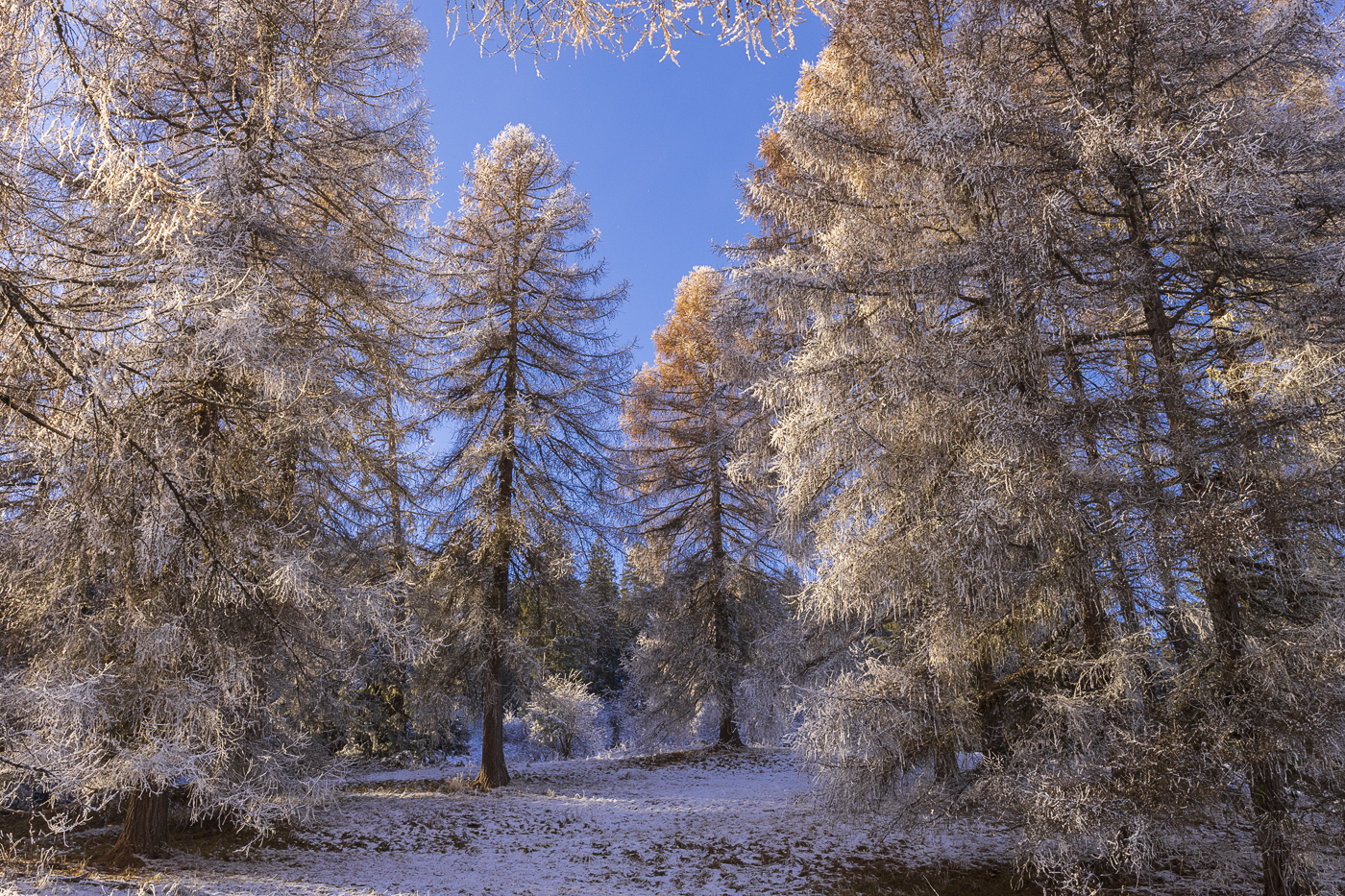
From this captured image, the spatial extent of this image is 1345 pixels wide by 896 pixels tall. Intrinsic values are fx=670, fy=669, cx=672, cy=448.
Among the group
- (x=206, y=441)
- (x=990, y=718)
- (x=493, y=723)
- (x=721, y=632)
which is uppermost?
(x=206, y=441)

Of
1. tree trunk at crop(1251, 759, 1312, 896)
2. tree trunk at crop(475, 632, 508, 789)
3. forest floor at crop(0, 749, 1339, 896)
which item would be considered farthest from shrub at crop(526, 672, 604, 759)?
tree trunk at crop(1251, 759, 1312, 896)

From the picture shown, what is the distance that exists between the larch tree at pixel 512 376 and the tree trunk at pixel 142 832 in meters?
4.72

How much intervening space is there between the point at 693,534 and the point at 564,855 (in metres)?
8.78

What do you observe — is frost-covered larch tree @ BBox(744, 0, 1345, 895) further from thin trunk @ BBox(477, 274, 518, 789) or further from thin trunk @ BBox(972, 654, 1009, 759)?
thin trunk @ BBox(477, 274, 518, 789)

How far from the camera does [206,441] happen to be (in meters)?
6.25

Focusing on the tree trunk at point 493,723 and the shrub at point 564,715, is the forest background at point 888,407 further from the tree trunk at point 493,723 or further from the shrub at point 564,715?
the shrub at point 564,715

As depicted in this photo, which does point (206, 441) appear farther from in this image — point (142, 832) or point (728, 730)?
point (728, 730)

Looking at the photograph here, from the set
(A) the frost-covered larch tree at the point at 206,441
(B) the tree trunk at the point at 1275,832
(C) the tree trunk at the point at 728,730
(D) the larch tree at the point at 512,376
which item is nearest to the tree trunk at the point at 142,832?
(A) the frost-covered larch tree at the point at 206,441

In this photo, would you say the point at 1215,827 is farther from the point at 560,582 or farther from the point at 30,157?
the point at 30,157

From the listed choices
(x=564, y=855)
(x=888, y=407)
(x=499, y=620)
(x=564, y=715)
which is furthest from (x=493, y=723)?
(x=888, y=407)

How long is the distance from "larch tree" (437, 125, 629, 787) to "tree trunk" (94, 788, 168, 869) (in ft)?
15.5

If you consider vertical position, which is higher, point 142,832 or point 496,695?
point 496,695

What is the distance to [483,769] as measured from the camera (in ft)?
37.3

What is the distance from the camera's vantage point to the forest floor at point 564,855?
572 cm
